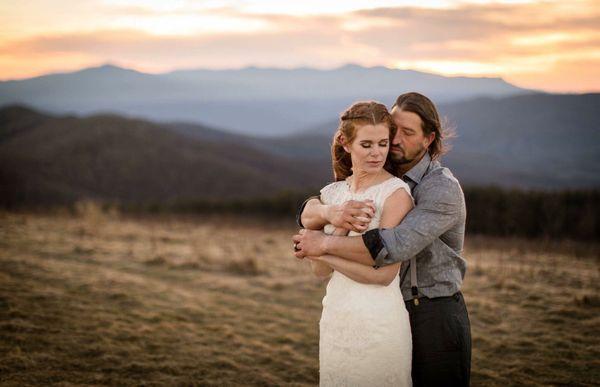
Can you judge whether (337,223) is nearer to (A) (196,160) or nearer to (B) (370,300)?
(B) (370,300)

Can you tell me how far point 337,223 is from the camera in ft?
8.76

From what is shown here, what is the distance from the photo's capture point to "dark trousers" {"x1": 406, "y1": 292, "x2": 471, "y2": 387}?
9.06 ft

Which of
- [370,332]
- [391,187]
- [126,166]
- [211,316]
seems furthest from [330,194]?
[126,166]

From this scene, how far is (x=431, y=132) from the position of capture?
2.90m

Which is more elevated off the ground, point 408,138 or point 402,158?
point 408,138

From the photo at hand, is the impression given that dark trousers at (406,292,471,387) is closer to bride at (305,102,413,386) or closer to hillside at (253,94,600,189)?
bride at (305,102,413,386)

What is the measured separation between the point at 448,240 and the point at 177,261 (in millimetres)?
9410

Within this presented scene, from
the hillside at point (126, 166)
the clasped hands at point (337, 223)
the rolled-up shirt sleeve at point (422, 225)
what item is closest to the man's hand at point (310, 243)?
the clasped hands at point (337, 223)

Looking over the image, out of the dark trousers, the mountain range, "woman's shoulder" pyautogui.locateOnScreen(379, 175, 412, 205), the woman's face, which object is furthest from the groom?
the mountain range

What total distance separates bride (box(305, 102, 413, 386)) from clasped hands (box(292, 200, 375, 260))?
0.05 m

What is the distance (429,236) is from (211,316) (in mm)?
5563

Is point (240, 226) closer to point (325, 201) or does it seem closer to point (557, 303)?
point (557, 303)

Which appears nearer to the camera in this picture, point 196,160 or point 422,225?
point 422,225

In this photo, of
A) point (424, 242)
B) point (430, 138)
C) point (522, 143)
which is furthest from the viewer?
point (522, 143)
